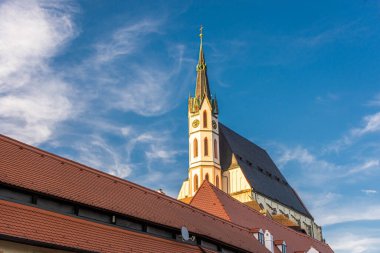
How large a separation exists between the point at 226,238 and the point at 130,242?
31.8 feet

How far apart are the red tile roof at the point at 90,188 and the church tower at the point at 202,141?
2170 inches

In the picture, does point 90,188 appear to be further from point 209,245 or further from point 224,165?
point 224,165

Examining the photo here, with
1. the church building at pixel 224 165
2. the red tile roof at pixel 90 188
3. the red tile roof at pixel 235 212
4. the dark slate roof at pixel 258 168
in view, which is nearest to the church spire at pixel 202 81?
the church building at pixel 224 165

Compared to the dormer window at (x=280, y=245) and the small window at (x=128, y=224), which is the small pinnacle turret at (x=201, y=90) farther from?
the small window at (x=128, y=224)

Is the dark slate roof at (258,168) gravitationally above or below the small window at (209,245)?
above

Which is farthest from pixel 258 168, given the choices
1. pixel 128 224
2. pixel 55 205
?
pixel 55 205

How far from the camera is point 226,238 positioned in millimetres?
30766

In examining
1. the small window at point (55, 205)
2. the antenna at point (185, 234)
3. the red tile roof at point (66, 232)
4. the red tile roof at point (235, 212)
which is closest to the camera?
the red tile roof at point (66, 232)

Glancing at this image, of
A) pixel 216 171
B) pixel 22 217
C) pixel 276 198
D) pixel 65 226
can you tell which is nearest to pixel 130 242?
pixel 65 226

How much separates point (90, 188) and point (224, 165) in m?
67.6

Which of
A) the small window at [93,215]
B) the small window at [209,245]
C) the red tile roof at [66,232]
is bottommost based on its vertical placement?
the red tile roof at [66,232]

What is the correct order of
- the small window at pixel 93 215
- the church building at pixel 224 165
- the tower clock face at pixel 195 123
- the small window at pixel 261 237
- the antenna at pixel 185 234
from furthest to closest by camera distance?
the tower clock face at pixel 195 123, the church building at pixel 224 165, the small window at pixel 261 237, the antenna at pixel 185 234, the small window at pixel 93 215

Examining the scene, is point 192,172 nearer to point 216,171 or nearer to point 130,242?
point 216,171

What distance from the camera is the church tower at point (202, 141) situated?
8712 centimetres
